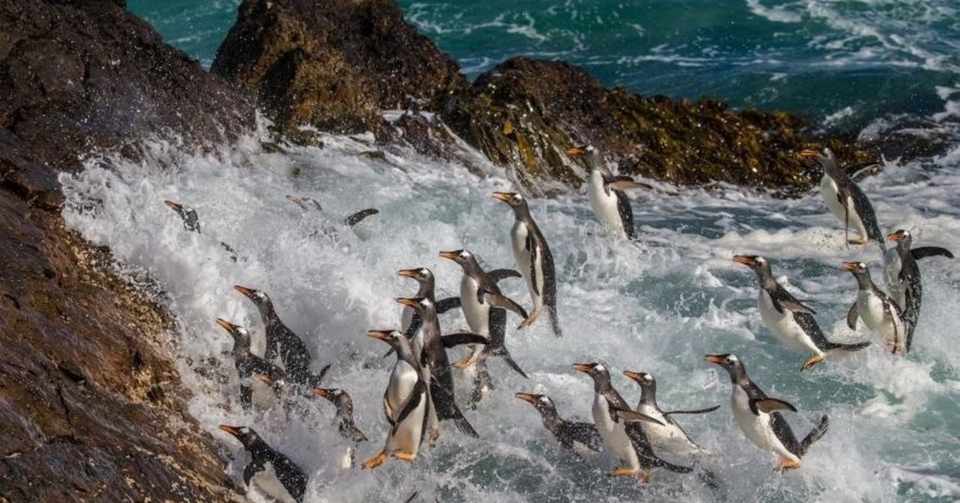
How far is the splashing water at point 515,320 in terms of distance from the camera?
7090mm

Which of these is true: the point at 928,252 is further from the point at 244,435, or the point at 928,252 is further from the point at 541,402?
the point at 244,435

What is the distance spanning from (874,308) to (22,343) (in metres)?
Answer: 5.70

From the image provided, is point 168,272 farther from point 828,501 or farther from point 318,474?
point 828,501

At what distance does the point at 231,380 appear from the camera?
732cm

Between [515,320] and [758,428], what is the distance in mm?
2774

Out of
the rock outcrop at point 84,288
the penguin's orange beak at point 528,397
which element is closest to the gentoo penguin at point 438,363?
the penguin's orange beak at point 528,397

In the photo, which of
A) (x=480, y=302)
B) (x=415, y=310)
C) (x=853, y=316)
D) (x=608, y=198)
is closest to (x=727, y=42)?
(x=608, y=198)

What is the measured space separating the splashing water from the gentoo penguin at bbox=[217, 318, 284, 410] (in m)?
0.08

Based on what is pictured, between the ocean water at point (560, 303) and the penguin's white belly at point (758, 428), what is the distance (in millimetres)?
207

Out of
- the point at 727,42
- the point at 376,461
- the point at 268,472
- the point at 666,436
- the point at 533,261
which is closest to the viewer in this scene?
the point at 268,472

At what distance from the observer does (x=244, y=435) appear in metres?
6.40

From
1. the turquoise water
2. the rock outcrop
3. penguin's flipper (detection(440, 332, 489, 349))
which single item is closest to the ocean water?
the rock outcrop

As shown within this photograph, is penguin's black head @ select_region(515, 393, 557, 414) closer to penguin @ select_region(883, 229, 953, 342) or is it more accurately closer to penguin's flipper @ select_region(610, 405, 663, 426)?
penguin's flipper @ select_region(610, 405, 663, 426)

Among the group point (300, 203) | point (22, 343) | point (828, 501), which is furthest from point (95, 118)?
point (828, 501)
